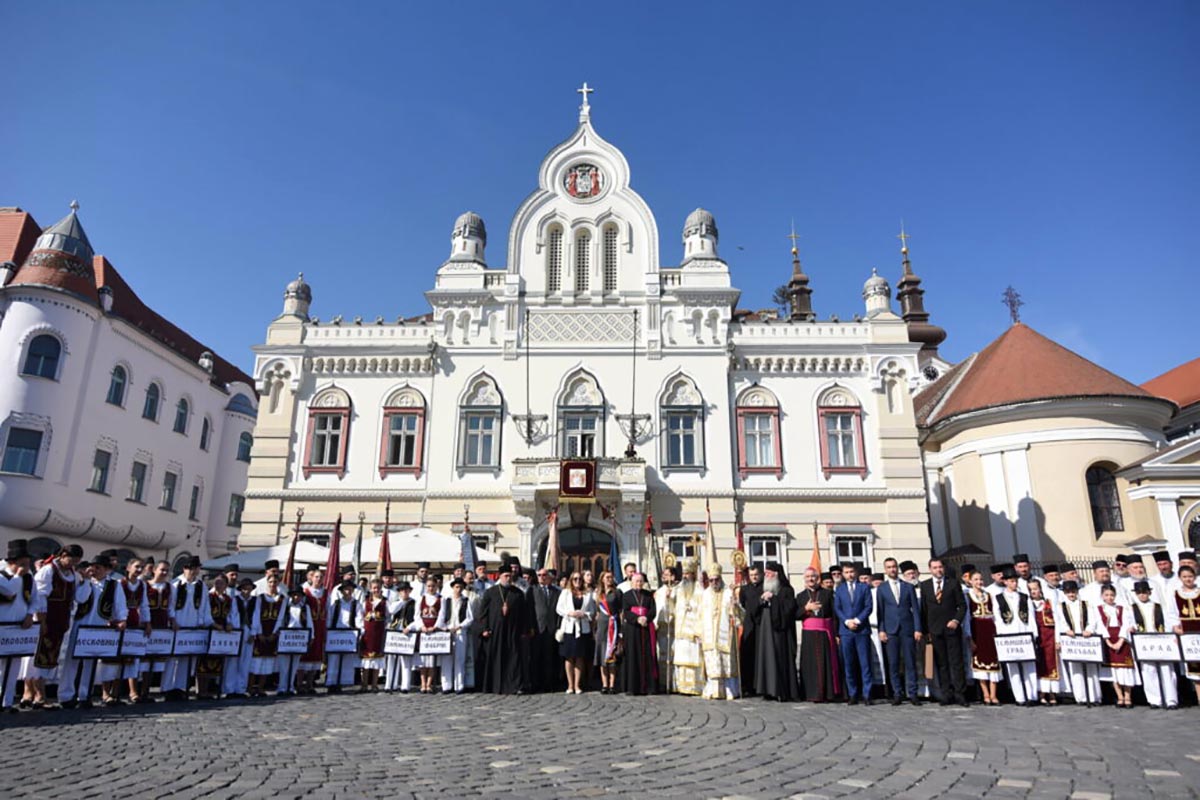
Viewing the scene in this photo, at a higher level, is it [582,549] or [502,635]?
[582,549]

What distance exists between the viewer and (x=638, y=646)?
11609 millimetres

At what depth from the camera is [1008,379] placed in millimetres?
25688

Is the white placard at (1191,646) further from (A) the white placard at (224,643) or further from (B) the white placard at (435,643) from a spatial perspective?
(A) the white placard at (224,643)

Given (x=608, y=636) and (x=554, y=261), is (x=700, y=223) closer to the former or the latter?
(x=554, y=261)

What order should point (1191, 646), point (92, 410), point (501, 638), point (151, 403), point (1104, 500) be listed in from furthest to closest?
point (151, 403) < point (92, 410) < point (1104, 500) < point (501, 638) < point (1191, 646)

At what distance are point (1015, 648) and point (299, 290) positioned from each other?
21.8 m

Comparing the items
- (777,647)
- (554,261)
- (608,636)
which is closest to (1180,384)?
(554,261)

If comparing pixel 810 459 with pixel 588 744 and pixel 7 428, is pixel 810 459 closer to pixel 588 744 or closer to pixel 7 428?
pixel 588 744

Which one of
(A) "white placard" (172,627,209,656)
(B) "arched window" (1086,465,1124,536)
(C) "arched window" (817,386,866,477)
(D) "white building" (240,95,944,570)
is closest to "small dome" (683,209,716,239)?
(D) "white building" (240,95,944,570)

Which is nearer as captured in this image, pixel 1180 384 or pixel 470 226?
pixel 470 226

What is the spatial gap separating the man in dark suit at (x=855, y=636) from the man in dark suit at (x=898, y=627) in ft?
0.75

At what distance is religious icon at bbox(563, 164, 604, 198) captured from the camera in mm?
25203

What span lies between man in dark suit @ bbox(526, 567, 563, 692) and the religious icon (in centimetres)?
1589

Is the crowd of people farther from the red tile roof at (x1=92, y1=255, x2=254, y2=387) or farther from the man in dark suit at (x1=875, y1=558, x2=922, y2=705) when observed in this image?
the red tile roof at (x1=92, y1=255, x2=254, y2=387)
